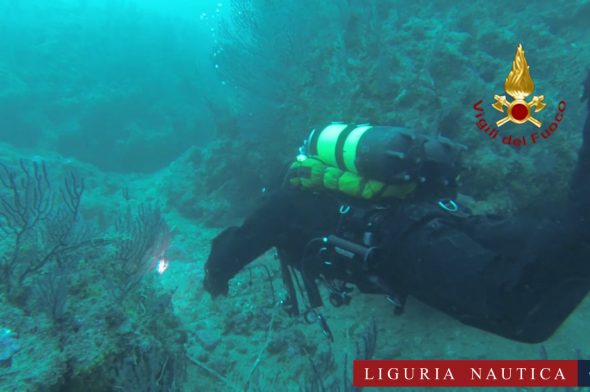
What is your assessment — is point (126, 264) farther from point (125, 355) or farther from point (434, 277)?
point (434, 277)

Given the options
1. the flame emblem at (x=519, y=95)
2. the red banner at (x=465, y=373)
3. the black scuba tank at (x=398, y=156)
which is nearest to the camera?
the black scuba tank at (x=398, y=156)

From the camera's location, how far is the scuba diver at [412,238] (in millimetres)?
1975

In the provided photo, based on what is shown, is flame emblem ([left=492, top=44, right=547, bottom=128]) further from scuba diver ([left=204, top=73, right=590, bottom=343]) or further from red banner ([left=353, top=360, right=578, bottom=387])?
red banner ([left=353, top=360, right=578, bottom=387])

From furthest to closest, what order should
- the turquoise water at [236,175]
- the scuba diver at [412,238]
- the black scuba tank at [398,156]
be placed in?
the black scuba tank at [398,156] < the turquoise water at [236,175] < the scuba diver at [412,238]

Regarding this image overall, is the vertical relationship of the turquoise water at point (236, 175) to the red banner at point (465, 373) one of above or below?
above

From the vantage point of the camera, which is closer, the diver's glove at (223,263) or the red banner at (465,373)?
the red banner at (465,373)

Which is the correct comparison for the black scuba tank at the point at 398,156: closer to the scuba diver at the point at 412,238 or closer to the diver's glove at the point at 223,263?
the scuba diver at the point at 412,238

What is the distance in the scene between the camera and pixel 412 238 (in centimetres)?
249

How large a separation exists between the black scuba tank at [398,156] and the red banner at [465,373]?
161 centimetres

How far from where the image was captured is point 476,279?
85.4 inches

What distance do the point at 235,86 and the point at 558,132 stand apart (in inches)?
265

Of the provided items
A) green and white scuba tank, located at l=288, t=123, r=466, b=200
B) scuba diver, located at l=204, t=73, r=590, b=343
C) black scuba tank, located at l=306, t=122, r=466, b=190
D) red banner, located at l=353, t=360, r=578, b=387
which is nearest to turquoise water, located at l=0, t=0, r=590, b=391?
red banner, located at l=353, t=360, r=578, b=387

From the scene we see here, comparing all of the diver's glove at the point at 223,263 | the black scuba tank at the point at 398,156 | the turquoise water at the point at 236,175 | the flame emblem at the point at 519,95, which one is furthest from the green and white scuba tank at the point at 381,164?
the turquoise water at the point at 236,175

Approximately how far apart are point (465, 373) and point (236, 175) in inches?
230
